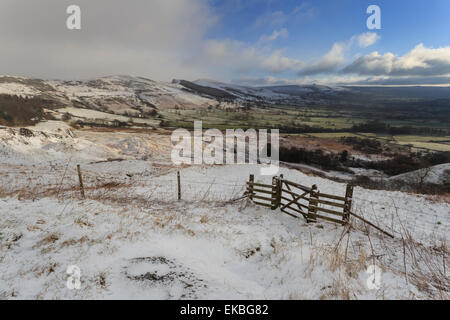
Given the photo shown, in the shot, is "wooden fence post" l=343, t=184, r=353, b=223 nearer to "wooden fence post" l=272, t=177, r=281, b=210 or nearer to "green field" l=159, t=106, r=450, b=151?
"wooden fence post" l=272, t=177, r=281, b=210

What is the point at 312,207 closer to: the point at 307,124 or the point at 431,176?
the point at 431,176

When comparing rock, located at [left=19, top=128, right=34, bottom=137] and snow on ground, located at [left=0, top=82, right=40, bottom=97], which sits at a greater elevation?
snow on ground, located at [left=0, top=82, right=40, bottom=97]

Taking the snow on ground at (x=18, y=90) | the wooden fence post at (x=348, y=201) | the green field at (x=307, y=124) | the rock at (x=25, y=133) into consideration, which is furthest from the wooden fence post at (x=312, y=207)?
the snow on ground at (x=18, y=90)

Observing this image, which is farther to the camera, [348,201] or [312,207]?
[312,207]

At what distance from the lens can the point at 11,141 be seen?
25.4 m

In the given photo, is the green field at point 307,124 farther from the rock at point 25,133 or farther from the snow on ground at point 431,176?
the rock at point 25,133

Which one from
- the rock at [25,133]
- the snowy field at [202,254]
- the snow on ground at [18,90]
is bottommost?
the snowy field at [202,254]

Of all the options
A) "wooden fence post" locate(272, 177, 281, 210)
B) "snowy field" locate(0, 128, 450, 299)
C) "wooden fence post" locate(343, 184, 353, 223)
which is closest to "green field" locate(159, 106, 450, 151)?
"wooden fence post" locate(272, 177, 281, 210)

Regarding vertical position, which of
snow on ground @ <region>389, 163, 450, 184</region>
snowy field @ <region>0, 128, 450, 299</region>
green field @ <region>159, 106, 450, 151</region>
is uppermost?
green field @ <region>159, 106, 450, 151</region>

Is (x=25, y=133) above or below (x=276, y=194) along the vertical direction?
above

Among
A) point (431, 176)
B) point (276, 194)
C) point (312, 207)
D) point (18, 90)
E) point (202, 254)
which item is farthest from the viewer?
point (18, 90)

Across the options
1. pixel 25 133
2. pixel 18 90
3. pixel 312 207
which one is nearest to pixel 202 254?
pixel 312 207
